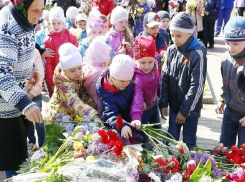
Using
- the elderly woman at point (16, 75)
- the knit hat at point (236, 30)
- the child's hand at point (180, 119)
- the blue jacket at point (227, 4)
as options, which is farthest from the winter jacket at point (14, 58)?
the blue jacket at point (227, 4)

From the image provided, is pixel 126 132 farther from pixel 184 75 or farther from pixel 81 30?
pixel 81 30

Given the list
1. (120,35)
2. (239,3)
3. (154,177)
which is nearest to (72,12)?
(120,35)

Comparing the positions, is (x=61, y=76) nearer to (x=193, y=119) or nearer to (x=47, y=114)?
(x=47, y=114)

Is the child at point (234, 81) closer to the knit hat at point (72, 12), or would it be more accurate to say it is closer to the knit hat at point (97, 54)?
the knit hat at point (97, 54)

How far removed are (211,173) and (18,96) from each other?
136 cm

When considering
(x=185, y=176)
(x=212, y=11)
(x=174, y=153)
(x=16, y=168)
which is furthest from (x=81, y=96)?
(x=212, y=11)

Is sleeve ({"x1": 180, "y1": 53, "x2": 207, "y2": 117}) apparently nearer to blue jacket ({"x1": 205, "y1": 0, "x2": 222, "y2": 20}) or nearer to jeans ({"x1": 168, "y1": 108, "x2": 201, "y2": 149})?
jeans ({"x1": 168, "y1": 108, "x2": 201, "y2": 149})

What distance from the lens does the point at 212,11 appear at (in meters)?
9.66

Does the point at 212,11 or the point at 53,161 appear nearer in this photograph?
Result: the point at 53,161

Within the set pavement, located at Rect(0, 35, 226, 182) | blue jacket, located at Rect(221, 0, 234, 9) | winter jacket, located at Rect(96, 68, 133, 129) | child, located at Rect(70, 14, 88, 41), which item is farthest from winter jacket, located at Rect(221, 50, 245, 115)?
blue jacket, located at Rect(221, 0, 234, 9)

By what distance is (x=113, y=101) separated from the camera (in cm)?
276

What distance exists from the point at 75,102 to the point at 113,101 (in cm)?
37

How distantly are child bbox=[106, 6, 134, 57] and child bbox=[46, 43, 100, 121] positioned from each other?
1.60 meters

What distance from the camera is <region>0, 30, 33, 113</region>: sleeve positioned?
7.33 feet
